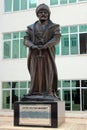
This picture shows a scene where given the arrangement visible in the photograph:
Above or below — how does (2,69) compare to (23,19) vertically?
below

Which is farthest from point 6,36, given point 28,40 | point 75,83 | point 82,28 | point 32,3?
point 28,40

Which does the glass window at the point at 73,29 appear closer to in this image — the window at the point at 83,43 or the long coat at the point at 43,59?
the window at the point at 83,43

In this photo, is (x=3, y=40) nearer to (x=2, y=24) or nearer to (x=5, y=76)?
(x=2, y=24)

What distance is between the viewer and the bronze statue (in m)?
7.40

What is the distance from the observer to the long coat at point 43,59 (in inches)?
291

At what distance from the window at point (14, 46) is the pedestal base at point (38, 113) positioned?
16.4 meters

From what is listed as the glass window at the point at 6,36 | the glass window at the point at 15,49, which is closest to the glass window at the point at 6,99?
the glass window at the point at 15,49

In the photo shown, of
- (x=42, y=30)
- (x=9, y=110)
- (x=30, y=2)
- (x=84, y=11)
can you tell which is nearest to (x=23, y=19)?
(x=30, y=2)

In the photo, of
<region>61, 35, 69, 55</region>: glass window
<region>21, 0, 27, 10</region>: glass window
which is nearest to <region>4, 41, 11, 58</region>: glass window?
<region>21, 0, 27, 10</region>: glass window

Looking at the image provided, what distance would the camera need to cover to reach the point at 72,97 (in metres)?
21.6

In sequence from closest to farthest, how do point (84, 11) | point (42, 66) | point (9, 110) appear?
1. point (42, 66)
2. point (84, 11)
3. point (9, 110)

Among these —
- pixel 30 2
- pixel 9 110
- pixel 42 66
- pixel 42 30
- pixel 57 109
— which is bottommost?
pixel 9 110

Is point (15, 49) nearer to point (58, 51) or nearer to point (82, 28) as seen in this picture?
point (58, 51)

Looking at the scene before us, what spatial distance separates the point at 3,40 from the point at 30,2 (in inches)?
151
